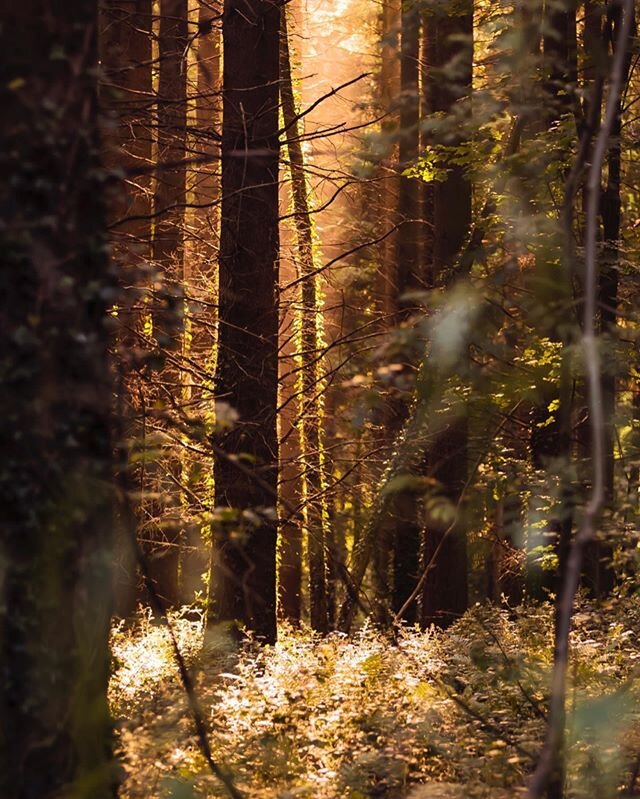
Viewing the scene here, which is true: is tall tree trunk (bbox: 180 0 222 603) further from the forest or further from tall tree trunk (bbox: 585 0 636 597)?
tall tree trunk (bbox: 585 0 636 597)

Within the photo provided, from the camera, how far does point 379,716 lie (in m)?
7.04

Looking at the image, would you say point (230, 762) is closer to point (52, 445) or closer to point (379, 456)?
point (52, 445)

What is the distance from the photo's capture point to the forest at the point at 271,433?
10.3ft

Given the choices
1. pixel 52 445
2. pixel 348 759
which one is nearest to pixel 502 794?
pixel 348 759

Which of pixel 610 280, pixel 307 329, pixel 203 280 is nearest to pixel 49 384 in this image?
pixel 203 280

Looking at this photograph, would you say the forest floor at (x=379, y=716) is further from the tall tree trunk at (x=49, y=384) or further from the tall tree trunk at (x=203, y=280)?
the tall tree trunk at (x=203, y=280)

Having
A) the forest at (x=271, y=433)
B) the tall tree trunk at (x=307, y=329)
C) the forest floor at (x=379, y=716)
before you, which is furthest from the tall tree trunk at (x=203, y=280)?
the forest floor at (x=379, y=716)

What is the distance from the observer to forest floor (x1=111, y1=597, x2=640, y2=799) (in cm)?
543

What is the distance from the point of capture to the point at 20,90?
307 cm

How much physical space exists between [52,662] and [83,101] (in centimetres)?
187

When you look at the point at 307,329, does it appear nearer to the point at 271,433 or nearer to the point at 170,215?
the point at 170,215

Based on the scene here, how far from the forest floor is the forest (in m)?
0.03

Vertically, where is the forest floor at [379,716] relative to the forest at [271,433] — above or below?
below

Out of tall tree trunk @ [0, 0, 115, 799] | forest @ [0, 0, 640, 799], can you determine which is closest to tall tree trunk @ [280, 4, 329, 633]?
forest @ [0, 0, 640, 799]
